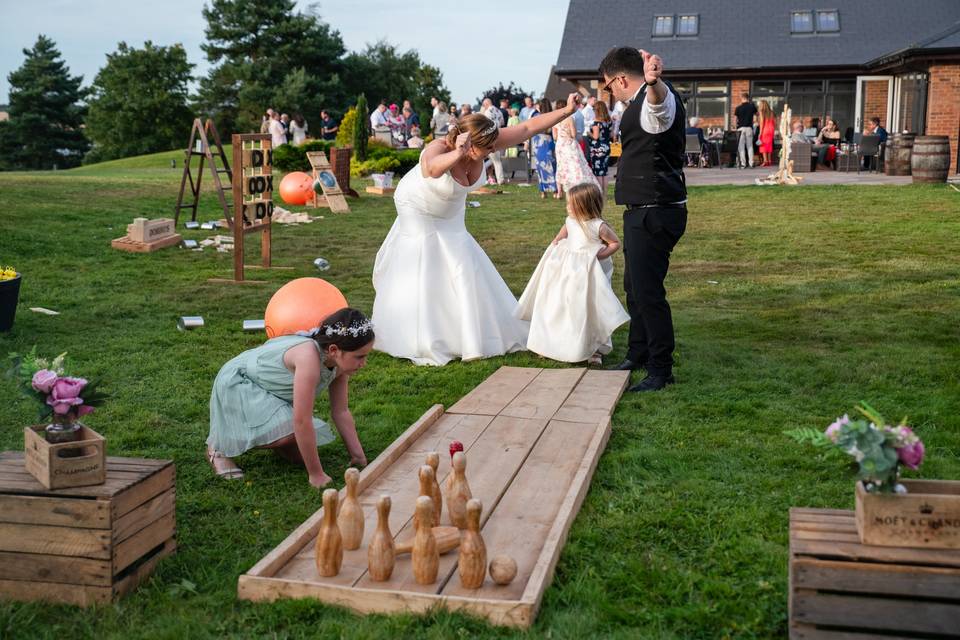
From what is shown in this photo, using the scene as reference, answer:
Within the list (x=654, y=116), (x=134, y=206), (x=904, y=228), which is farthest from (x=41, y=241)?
(x=904, y=228)

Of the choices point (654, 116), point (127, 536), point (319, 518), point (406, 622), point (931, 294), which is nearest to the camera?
point (406, 622)

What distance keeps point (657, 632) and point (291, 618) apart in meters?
1.31

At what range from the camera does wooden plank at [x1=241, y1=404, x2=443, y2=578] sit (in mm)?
3957

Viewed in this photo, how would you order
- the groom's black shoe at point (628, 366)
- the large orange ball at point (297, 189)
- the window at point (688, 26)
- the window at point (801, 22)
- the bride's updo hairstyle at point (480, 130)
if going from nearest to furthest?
the bride's updo hairstyle at point (480, 130), the groom's black shoe at point (628, 366), the large orange ball at point (297, 189), the window at point (801, 22), the window at point (688, 26)

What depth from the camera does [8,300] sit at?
8.52 metres

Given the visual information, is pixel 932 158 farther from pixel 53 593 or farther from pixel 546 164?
pixel 53 593

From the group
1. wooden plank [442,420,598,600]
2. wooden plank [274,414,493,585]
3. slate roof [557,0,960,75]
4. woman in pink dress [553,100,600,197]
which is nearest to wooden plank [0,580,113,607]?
wooden plank [274,414,493,585]

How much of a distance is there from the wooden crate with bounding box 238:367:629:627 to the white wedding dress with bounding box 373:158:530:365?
70 cm

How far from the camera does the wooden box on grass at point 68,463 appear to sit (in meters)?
3.80

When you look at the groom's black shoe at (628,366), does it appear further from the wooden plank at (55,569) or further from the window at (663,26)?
the window at (663,26)

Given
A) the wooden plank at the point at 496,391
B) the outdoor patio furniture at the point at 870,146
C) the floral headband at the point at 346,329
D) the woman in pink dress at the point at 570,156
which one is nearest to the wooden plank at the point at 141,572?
the floral headband at the point at 346,329

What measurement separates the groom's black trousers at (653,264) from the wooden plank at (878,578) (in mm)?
3746

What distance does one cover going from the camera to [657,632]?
11.8ft

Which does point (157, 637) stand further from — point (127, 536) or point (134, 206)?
point (134, 206)
